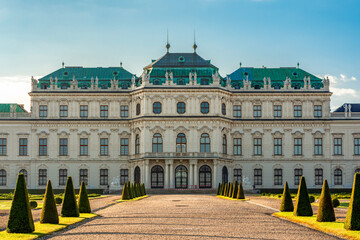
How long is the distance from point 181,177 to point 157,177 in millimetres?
2726

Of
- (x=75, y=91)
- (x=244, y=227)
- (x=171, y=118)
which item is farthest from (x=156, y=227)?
(x=75, y=91)

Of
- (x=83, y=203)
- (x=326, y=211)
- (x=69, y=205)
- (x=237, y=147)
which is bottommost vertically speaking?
(x=83, y=203)

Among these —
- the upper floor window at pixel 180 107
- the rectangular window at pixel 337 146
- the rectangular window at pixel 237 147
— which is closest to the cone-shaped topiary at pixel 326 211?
the upper floor window at pixel 180 107

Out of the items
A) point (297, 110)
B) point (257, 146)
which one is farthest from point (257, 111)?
point (297, 110)

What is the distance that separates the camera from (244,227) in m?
24.7

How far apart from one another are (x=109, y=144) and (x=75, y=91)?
747 cm

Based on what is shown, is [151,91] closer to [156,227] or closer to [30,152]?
[30,152]

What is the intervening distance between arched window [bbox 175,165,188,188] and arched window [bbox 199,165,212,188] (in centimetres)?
170

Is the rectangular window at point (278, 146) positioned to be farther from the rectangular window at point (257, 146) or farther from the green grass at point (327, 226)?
the green grass at point (327, 226)

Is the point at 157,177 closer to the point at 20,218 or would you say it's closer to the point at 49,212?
the point at 49,212

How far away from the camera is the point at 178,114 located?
231ft

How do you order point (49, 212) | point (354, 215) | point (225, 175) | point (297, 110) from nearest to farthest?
point (354, 215) < point (49, 212) < point (225, 175) < point (297, 110)

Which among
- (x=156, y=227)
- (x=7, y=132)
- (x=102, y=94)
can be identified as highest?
(x=102, y=94)

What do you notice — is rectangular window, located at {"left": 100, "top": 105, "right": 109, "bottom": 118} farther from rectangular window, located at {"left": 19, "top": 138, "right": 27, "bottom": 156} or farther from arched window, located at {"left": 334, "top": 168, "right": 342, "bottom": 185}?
arched window, located at {"left": 334, "top": 168, "right": 342, "bottom": 185}
